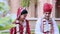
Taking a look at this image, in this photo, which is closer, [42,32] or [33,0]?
[42,32]

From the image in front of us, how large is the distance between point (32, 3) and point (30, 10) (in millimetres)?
140

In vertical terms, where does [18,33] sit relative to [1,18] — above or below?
below

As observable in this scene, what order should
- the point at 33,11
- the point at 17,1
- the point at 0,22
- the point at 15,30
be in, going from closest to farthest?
1. the point at 0,22
2. the point at 15,30
3. the point at 17,1
4. the point at 33,11

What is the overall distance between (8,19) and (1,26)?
4cm

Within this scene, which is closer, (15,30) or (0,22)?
(0,22)

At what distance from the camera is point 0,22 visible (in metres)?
0.51

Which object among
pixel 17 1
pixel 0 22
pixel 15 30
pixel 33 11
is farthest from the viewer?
pixel 33 11

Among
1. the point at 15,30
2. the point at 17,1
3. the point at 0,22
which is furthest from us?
the point at 17,1

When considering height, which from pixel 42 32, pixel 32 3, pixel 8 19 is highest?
pixel 32 3

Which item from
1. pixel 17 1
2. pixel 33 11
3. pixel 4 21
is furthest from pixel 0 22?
pixel 33 11

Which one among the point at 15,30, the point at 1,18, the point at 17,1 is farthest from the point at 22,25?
the point at 17,1

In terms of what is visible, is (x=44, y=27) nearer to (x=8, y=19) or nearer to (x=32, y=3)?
(x=8, y=19)

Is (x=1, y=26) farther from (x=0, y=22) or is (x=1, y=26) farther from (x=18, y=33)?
(x=18, y=33)

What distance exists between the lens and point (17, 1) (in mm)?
1766
